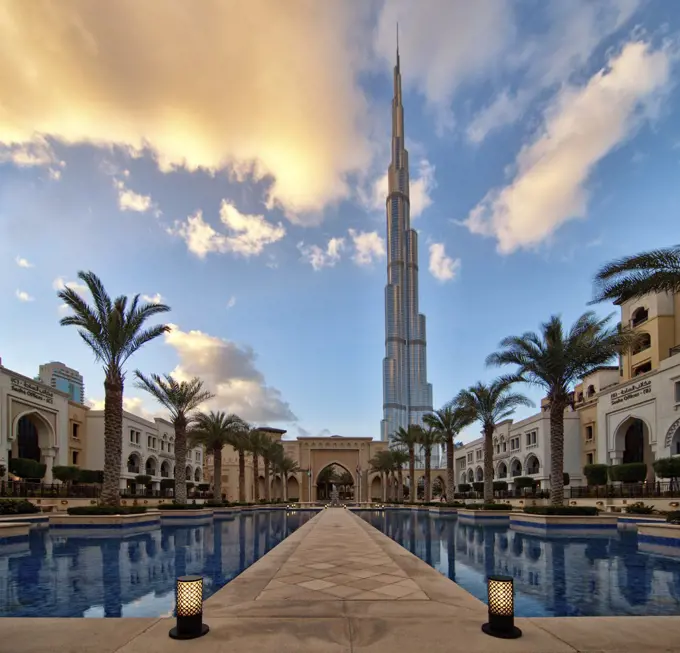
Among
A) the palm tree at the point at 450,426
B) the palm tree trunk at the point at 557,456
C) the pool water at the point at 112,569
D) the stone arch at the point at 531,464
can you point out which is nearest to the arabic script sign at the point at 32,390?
the pool water at the point at 112,569

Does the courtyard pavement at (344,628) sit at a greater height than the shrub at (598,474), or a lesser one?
greater

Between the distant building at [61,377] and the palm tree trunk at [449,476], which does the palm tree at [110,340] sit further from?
the distant building at [61,377]

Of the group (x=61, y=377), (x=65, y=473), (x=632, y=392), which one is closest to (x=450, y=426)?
(x=632, y=392)

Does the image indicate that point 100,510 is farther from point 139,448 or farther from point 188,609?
point 139,448

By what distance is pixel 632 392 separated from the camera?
3350 cm

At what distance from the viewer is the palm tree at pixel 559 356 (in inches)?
896

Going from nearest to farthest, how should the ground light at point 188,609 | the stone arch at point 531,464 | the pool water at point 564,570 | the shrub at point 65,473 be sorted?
the ground light at point 188,609, the pool water at point 564,570, the shrub at point 65,473, the stone arch at point 531,464

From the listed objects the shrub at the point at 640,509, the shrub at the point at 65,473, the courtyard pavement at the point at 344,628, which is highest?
the courtyard pavement at the point at 344,628

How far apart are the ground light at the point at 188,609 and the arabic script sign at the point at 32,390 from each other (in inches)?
1297

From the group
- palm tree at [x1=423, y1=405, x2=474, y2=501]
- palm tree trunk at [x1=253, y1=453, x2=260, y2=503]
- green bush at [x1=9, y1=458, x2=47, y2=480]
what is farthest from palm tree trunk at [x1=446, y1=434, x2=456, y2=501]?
green bush at [x1=9, y1=458, x2=47, y2=480]

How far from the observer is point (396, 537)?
19.0 m

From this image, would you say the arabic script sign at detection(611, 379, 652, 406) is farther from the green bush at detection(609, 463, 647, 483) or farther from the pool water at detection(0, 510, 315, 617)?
the pool water at detection(0, 510, 315, 617)

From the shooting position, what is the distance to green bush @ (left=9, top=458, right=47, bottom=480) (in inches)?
1291

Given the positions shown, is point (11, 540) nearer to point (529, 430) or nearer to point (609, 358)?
point (609, 358)
